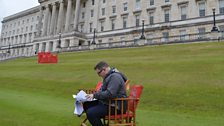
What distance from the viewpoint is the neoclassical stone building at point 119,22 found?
55.2m

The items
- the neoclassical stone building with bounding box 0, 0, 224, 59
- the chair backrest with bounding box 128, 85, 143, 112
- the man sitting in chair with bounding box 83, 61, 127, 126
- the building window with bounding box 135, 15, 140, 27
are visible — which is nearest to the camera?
the man sitting in chair with bounding box 83, 61, 127, 126

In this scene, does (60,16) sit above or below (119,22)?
above

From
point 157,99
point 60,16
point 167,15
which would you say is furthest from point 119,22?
point 157,99

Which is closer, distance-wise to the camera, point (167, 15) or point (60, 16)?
point (167, 15)

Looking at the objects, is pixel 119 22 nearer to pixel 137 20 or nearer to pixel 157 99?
pixel 137 20

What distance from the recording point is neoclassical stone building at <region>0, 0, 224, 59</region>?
181 ft

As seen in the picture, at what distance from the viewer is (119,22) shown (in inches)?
2842

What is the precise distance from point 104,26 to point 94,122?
71.3m

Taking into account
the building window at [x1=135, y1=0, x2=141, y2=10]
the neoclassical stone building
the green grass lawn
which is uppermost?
the building window at [x1=135, y1=0, x2=141, y2=10]

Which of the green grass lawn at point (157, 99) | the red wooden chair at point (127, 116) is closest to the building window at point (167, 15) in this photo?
the green grass lawn at point (157, 99)

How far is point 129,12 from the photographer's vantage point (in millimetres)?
70438

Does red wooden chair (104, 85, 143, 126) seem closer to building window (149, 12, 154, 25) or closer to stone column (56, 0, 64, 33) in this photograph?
building window (149, 12, 154, 25)

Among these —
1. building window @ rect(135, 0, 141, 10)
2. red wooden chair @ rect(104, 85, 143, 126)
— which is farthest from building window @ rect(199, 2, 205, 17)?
red wooden chair @ rect(104, 85, 143, 126)

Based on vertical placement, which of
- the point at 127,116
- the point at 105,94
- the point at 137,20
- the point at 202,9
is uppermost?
the point at 202,9
